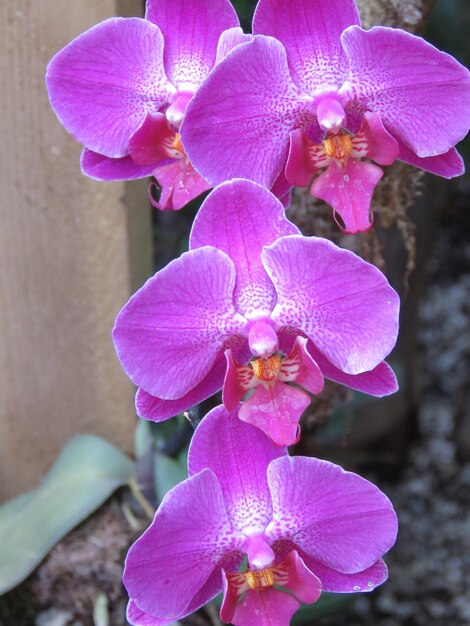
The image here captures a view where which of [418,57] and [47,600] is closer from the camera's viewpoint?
[418,57]

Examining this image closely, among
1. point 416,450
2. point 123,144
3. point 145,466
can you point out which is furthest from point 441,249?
point 123,144

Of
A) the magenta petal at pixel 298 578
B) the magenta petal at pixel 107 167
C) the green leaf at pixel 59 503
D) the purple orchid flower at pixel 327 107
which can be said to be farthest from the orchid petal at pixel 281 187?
the green leaf at pixel 59 503

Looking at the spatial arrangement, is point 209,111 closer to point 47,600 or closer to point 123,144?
point 123,144

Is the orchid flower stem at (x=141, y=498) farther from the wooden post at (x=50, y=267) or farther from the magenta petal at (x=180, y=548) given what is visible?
the magenta petal at (x=180, y=548)

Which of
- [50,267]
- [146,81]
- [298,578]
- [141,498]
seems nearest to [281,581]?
[298,578]

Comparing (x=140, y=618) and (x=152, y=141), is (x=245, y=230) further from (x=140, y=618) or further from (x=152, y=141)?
(x=140, y=618)

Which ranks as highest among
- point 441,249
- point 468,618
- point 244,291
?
point 244,291

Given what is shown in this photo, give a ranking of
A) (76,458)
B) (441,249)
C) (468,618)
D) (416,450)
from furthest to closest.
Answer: (441,249) < (416,450) < (468,618) < (76,458)
